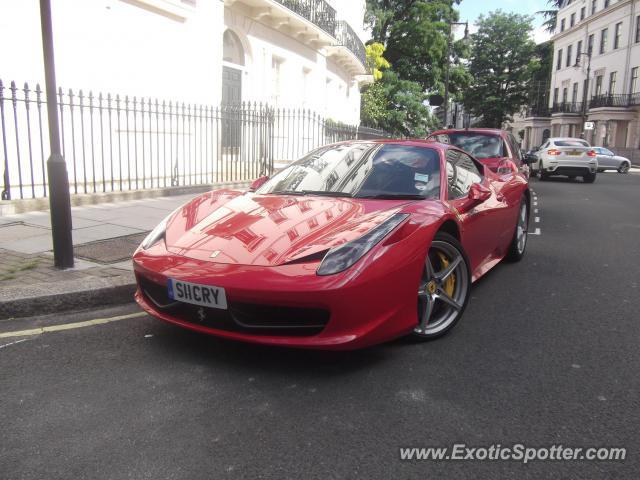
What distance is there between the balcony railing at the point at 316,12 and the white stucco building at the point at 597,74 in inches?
1272

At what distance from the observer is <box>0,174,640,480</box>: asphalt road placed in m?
2.24

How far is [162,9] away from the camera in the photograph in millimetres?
11445

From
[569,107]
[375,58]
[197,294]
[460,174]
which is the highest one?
[375,58]

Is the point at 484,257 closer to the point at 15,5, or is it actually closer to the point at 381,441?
the point at 381,441

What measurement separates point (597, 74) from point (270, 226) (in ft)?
183

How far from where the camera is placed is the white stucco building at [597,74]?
44.5 meters

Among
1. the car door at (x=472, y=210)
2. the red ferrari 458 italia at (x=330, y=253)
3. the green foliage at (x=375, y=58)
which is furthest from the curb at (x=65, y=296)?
the green foliage at (x=375, y=58)

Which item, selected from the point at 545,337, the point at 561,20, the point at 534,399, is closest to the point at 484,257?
the point at 545,337

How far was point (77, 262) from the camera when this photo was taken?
504 centimetres

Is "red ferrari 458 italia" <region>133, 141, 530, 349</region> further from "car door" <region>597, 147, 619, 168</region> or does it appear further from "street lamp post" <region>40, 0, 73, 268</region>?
"car door" <region>597, 147, 619, 168</region>

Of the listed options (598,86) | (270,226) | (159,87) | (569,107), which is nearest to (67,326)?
(270,226)

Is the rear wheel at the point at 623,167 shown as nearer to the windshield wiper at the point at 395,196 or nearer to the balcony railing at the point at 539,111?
the windshield wiper at the point at 395,196

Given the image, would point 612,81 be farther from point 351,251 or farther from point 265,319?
point 265,319

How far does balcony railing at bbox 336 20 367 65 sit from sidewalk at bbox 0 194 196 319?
1650cm
